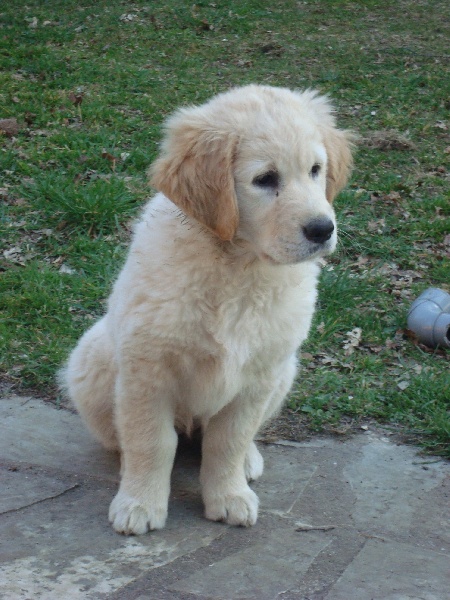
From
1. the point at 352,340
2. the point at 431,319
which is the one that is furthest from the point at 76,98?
the point at 431,319

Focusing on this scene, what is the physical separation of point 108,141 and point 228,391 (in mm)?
4042

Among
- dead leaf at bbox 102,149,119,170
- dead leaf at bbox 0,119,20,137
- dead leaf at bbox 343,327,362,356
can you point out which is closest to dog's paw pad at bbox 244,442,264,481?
dead leaf at bbox 343,327,362,356

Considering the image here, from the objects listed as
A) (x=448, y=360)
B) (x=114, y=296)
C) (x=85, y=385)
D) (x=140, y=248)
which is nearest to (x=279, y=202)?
(x=140, y=248)

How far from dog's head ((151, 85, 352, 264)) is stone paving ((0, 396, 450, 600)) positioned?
1017mm

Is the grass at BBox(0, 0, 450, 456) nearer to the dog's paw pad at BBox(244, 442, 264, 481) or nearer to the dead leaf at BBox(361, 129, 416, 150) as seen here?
the dead leaf at BBox(361, 129, 416, 150)

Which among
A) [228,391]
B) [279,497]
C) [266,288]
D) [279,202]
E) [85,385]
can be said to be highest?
[279,202]

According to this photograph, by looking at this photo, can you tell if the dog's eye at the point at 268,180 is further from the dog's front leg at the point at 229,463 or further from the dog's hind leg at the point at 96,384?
the dog's hind leg at the point at 96,384

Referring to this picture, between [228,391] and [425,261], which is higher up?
[228,391]

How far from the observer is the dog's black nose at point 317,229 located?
9.33ft

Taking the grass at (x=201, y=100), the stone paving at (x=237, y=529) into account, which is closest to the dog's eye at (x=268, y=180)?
the stone paving at (x=237, y=529)

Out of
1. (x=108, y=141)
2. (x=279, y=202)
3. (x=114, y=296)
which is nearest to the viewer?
(x=279, y=202)

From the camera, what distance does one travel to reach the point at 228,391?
3041 millimetres

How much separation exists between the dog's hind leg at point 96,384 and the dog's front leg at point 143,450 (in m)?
0.32

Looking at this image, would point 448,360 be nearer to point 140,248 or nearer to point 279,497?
point 279,497
